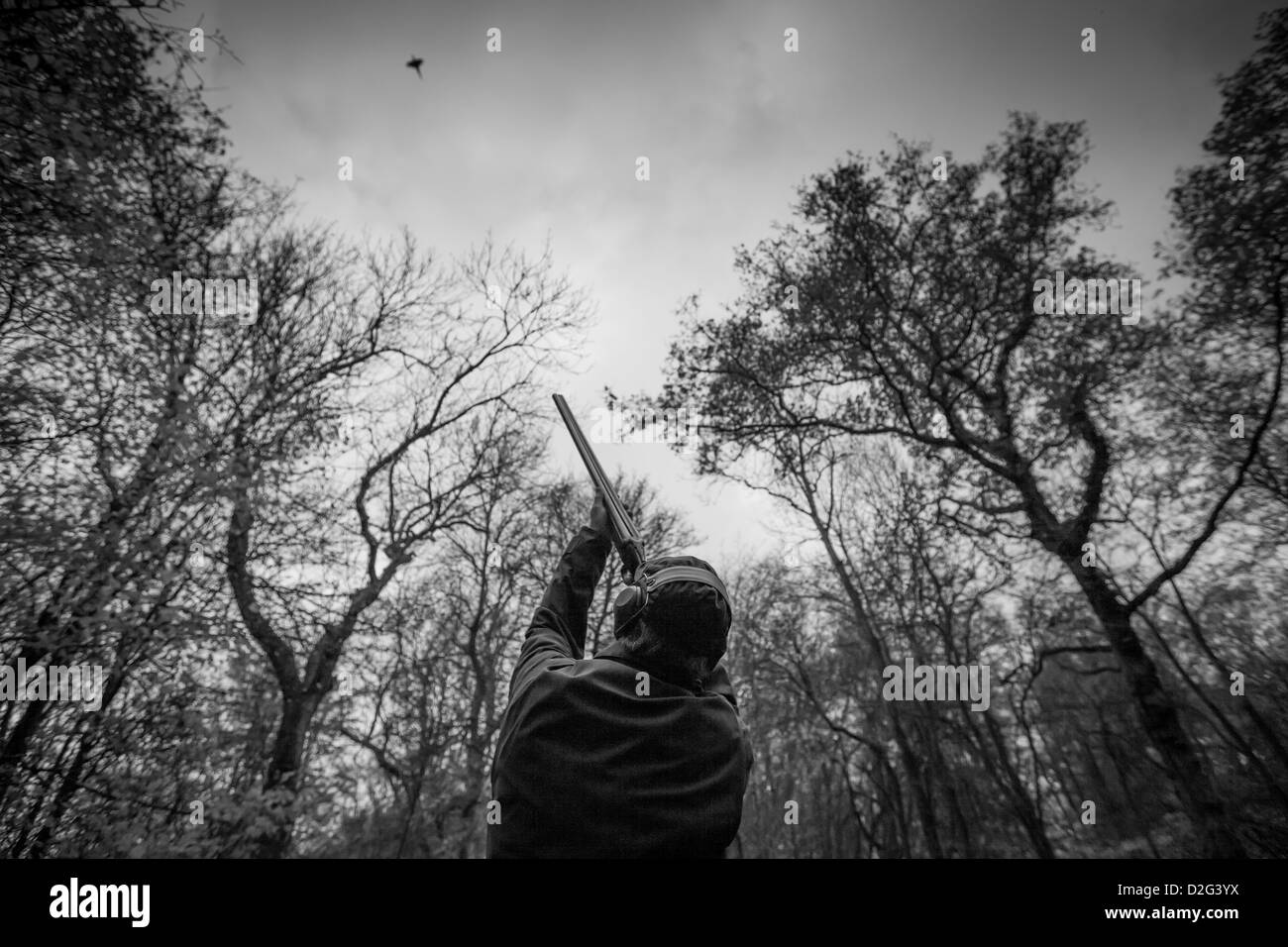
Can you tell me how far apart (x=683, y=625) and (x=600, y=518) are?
0.96 metres

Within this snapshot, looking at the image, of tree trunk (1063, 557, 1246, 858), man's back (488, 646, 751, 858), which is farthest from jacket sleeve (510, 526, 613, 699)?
tree trunk (1063, 557, 1246, 858)

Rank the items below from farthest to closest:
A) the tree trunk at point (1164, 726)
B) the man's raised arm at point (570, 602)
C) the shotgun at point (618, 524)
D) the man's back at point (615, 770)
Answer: the tree trunk at point (1164, 726) → the shotgun at point (618, 524) → the man's raised arm at point (570, 602) → the man's back at point (615, 770)

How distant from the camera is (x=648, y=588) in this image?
1.90 m

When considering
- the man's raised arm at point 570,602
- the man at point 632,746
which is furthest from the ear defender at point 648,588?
the man's raised arm at point 570,602

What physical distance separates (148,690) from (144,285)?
4.39 m

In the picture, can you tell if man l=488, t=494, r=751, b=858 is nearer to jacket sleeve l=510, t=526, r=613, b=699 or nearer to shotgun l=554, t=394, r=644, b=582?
jacket sleeve l=510, t=526, r=613, b=699

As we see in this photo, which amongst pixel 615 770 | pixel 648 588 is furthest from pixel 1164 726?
pixel 615 770

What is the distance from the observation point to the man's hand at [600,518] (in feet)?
8.39

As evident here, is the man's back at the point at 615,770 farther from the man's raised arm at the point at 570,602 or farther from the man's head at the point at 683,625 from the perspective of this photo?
the man's raised arm at the point at 570,602

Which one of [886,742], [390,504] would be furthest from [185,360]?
[886,742]

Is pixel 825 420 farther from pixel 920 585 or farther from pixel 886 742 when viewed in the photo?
pixel 886 742

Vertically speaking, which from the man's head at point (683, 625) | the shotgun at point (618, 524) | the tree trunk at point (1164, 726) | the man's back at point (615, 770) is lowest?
the tree trunk at point (1164, 726)

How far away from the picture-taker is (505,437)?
43.0 ft

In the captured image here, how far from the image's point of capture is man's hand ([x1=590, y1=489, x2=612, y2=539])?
2.56 m
